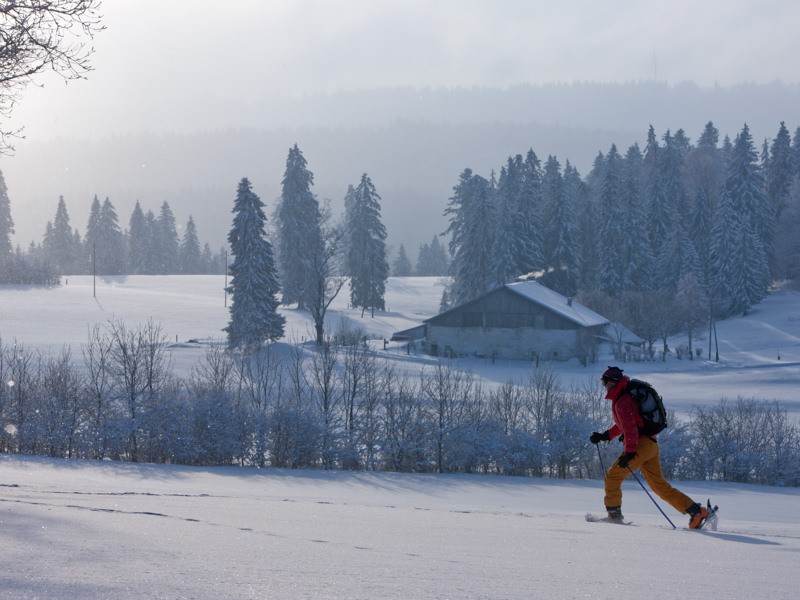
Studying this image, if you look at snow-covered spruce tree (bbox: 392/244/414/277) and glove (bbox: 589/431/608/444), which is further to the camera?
snow-covered spruce tree (bbox: 392/244/414/277)

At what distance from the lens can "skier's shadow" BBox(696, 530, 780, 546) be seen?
8422mm

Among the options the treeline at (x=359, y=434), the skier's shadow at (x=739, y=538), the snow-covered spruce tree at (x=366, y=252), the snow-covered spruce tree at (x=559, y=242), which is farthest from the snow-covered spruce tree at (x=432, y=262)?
the skier's shadow at (x=739, y=538)

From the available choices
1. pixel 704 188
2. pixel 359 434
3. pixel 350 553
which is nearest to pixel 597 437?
pixel 350 553

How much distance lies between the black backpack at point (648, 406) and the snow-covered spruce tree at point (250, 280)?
149 ft

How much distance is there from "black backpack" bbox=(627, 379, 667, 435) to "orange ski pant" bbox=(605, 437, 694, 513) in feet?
0.56

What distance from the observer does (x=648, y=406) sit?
373 inches

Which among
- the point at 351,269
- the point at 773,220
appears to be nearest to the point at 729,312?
the point at 773,220

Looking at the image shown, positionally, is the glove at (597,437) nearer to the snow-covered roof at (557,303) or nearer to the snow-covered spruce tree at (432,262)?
the snow-covered roof at (557,303)

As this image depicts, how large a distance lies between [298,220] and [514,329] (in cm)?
2523

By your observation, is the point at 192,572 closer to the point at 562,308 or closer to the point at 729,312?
the point at 562,308

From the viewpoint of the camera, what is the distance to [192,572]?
496 centimetres

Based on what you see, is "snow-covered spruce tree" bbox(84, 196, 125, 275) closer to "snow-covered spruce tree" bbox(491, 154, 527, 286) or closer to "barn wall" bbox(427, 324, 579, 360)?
"snow-covered spruce tree" bbox(491, 154, 527, 286)

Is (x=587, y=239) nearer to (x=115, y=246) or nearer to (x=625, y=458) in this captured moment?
(x=115, y=246)

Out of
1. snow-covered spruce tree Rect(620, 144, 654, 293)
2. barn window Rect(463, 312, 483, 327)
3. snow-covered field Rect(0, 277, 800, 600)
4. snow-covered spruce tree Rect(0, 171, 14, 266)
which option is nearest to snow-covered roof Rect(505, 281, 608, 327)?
barn window Rect(463, 312, 483, 327)
